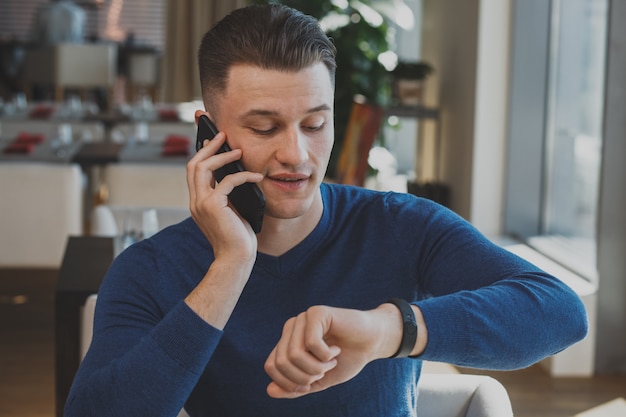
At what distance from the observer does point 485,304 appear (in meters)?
1.34

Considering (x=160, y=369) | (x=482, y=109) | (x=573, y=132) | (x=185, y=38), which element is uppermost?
(x=185, y=38)

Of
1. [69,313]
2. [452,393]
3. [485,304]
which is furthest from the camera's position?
[69,313]

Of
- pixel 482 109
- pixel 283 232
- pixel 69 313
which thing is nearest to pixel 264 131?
pixel 283 232

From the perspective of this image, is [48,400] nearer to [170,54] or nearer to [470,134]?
[470,134]

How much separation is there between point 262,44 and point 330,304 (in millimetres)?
395

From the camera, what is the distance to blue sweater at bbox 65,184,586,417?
1308 mm

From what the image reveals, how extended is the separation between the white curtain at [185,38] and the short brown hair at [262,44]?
1106 cm

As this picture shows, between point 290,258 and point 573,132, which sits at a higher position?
point 573,132

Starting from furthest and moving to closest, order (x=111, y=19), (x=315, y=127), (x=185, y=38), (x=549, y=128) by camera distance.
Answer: (x=111, y=19) → (x=185, y=38) → (x=549, y=128) → (x=315, y=127)

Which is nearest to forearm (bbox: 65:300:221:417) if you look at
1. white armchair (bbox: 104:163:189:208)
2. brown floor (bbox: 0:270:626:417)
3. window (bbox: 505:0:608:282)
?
brown floor (bbox: 0:270:626:417)

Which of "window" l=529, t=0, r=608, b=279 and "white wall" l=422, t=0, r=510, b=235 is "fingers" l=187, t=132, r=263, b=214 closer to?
"window" l=529, t=0, r=608, b=279

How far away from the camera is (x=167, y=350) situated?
130cm

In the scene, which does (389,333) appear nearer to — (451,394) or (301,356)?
(301,356)

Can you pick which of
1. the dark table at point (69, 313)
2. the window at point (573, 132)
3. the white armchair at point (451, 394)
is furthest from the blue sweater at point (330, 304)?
the window at point (573, 132)
